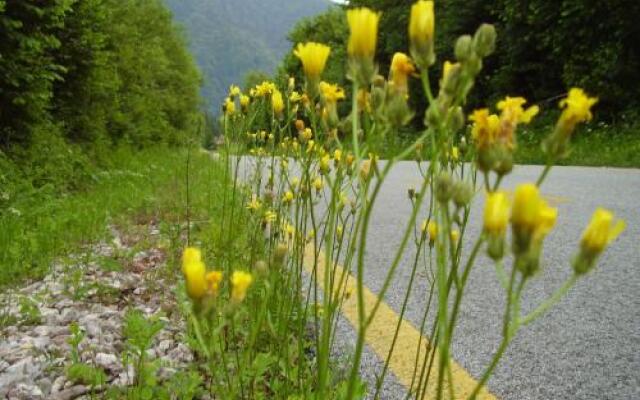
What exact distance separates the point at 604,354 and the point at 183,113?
2378 cm

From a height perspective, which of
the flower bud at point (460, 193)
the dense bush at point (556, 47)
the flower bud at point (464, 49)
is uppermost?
the dense bush at point (556, 47)

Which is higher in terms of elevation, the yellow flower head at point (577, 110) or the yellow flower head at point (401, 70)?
the yellow flower head at point (401, 70)

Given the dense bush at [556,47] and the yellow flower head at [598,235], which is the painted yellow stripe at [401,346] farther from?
the dense bush at [556,47]

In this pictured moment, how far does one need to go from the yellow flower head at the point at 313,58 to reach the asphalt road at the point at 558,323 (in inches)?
39.7

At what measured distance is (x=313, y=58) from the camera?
103cm

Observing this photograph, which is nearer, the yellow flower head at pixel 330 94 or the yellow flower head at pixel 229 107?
the yellow flower head at pixel 330 94

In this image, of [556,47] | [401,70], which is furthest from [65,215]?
[556,47]

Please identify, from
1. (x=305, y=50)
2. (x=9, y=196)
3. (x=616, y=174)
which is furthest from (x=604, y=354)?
(x=616, y=174)

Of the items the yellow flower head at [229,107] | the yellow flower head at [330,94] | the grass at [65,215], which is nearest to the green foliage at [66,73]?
the grass at [65,215]

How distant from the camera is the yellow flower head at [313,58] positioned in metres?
1.02

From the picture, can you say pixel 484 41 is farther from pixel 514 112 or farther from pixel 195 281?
pixel 195 281

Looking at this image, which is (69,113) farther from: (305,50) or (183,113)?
(183,113)

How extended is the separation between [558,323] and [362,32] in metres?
1.70

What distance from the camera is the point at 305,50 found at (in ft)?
3.40
